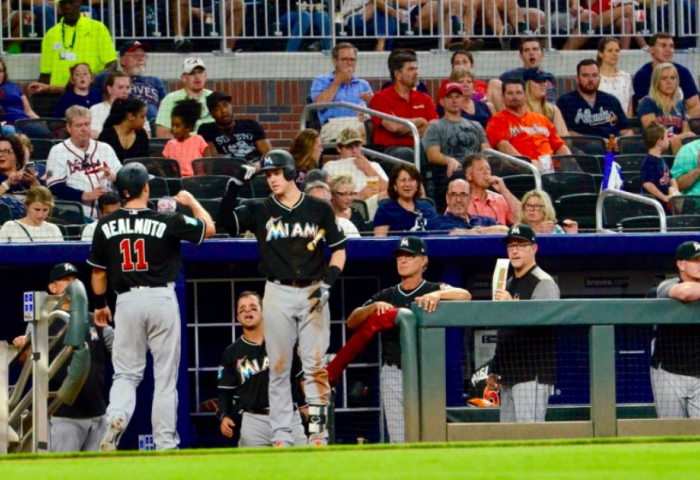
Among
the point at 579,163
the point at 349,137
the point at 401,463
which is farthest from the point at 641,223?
the point at 401,463

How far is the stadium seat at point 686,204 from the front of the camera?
41.0ft

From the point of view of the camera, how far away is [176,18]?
15789 mm

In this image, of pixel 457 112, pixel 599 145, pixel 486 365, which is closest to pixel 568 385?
pixel 486 365

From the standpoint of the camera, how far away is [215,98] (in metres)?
13.6

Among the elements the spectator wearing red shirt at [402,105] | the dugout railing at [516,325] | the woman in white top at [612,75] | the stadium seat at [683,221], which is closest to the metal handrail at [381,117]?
the spectator wearing red shirt at [402,105]

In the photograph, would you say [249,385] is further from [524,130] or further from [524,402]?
[524,130]

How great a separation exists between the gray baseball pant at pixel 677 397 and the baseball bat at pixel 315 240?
2242 mm

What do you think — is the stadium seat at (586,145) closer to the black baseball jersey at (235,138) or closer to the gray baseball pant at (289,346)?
the black baseball jersey at (235,138)

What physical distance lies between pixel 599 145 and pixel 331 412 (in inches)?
224

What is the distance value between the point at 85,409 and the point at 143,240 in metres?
1.69

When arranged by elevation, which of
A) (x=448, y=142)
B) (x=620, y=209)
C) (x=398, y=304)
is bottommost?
(x=398, y=304)

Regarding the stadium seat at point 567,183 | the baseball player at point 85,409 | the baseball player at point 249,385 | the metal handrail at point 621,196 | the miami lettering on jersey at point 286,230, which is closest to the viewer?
the miami lettering on jersey at point 286,230

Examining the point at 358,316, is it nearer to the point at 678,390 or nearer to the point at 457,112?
the point at 678,390

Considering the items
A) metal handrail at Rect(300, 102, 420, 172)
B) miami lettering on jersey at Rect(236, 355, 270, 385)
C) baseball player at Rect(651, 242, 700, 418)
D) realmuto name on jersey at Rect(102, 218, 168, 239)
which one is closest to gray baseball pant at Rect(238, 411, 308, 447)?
miami lettering on jersey at Rect(236, 355, 270, 385)
